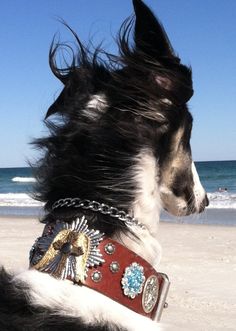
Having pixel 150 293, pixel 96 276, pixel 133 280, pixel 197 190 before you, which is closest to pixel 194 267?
pixel 197 190

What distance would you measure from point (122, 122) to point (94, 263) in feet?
1.99

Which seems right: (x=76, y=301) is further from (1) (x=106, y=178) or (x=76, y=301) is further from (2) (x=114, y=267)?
(1) (x=106, y=178)

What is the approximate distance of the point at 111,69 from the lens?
8.64 ft

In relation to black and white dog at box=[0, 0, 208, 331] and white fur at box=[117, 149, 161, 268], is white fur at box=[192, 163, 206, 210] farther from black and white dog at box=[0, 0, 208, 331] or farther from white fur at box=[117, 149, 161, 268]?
white fur at box=[117, 149, 161, 268]

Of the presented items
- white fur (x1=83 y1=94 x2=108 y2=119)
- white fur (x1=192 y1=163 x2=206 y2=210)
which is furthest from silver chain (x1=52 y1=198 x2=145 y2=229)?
white fur (x1=192 y1=163 x2=206 y2=210)

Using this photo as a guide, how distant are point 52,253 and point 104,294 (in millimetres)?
272

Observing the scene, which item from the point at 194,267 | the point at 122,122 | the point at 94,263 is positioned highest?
the point at 122,122

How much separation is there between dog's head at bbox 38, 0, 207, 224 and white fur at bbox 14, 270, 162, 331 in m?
0.38

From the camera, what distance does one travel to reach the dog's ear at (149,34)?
2.47 meters

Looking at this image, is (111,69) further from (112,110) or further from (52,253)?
(52,253)

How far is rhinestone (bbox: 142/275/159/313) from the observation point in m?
2.53

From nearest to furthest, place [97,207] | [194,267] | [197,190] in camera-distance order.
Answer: [97,207]
[197,190]
[194,267]

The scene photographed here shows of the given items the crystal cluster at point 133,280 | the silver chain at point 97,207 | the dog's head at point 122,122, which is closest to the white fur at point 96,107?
the dog's head at point 122,122

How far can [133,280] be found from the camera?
246 cm
